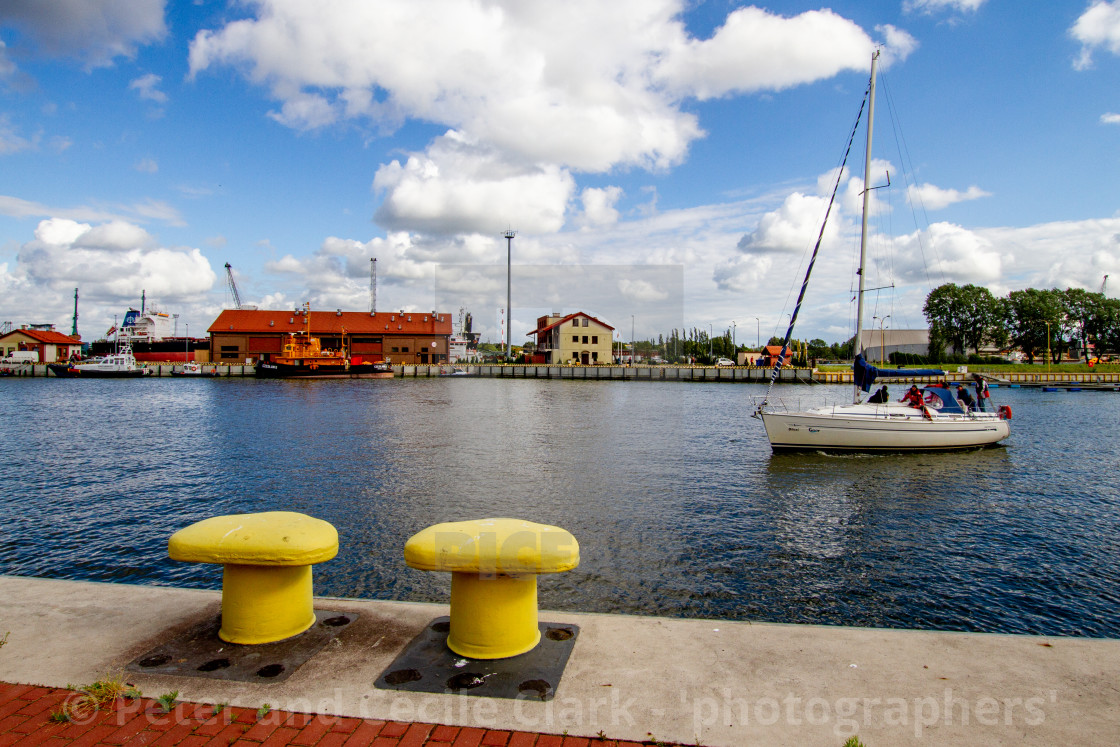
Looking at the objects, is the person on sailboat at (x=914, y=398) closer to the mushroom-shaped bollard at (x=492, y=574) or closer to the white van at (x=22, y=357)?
the mushroom-shaped bollard at (x=492, y=574)

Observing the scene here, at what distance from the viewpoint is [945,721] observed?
344 cm

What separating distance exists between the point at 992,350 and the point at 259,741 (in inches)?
5795

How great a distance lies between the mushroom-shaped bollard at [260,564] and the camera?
4.30m

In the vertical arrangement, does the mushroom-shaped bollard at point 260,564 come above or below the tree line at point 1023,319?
below

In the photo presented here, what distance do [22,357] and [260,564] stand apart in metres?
119

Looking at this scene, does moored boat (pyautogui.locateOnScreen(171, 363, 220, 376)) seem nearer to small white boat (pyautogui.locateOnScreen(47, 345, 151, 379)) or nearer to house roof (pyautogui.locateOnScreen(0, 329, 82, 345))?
small white boat (pyautogui.locateOnScreen(47, 345, 151, 379))

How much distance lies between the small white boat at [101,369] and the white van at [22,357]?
34.4 feet

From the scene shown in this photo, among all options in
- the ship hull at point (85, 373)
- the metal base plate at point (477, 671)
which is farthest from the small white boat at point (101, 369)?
the metal base plate at point (477, 671)

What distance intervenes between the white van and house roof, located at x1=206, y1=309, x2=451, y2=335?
1179 inches

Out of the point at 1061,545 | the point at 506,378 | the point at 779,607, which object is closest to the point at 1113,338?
the point at 506,378

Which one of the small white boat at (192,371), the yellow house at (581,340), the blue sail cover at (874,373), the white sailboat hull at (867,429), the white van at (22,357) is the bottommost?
the white sailboat hull at (867,429)

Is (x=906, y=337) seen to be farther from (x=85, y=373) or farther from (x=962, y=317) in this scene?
(x=85, y=373)

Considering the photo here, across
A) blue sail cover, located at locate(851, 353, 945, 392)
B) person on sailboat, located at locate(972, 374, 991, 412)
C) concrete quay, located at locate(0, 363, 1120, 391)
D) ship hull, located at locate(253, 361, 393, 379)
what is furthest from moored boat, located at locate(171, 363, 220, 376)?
person on sailboat, located at locate(972, 374, 991, 412)

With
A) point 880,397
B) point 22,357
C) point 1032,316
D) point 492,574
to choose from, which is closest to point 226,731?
point 492,574
